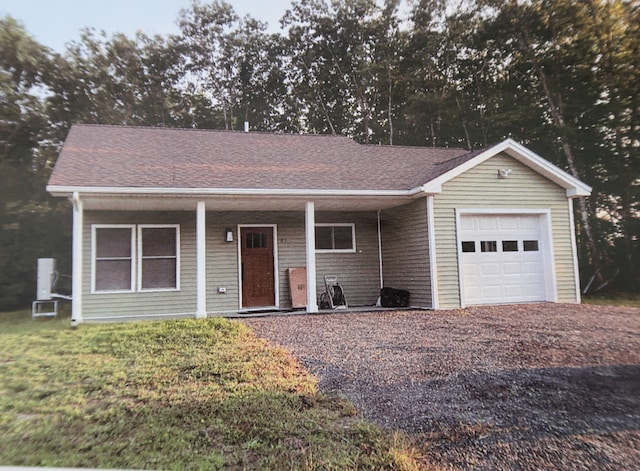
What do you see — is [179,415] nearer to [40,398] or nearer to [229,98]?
[40,398]

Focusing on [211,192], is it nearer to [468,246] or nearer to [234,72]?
[468,246]

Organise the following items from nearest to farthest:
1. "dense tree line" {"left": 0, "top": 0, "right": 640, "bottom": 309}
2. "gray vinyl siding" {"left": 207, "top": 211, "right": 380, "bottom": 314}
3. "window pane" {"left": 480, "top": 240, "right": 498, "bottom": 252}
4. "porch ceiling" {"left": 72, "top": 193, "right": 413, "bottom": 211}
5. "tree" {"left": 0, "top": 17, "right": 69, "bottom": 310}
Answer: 1. "porch ceiling" {"left": 72, "top": 193, "right": 413, "bottom": 211}
2. "window pane" {"left": 480, "top": 240, "right": 498, "bottom": 252}
3. "gray vinyl siding" {"left": 207, "top": 211, "right": 380, "bottom": 314}
4. "tree" {"left": 0, "top": 17, "right": 69, "bottom": 310}
5. "dense tree line" {"left": 0, "top": 0, "right": 640, "bottom": 309}

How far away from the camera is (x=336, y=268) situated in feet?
37.2

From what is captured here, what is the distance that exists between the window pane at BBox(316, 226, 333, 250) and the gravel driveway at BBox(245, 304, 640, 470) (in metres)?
3.95

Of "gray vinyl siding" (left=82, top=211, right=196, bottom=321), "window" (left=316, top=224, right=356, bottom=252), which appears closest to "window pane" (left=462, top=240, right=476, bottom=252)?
"window" (left=316, top=224, right=356, bottom=252)

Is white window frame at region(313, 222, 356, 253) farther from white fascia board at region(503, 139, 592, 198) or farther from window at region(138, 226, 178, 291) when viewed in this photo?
white fascia board at region(503, 139, 592, 198)

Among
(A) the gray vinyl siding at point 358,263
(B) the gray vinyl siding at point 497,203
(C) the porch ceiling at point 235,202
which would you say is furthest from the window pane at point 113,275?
(B) the gray vinyl siding at point 497,203


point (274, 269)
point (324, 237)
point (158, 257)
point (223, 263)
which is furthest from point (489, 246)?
point (158, 257)

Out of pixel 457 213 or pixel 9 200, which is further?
pixel 9 200

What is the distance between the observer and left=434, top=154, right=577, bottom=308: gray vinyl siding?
9.61m

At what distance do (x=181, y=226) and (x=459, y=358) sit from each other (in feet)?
24.3

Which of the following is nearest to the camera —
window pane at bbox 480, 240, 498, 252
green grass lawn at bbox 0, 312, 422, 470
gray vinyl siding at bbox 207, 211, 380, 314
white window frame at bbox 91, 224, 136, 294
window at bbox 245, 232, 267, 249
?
green grass lawn at bbox 0, 312, 422, 470

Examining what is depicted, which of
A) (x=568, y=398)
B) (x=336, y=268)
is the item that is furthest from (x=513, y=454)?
(x=336, y=268)

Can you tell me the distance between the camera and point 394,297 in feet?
34.3
